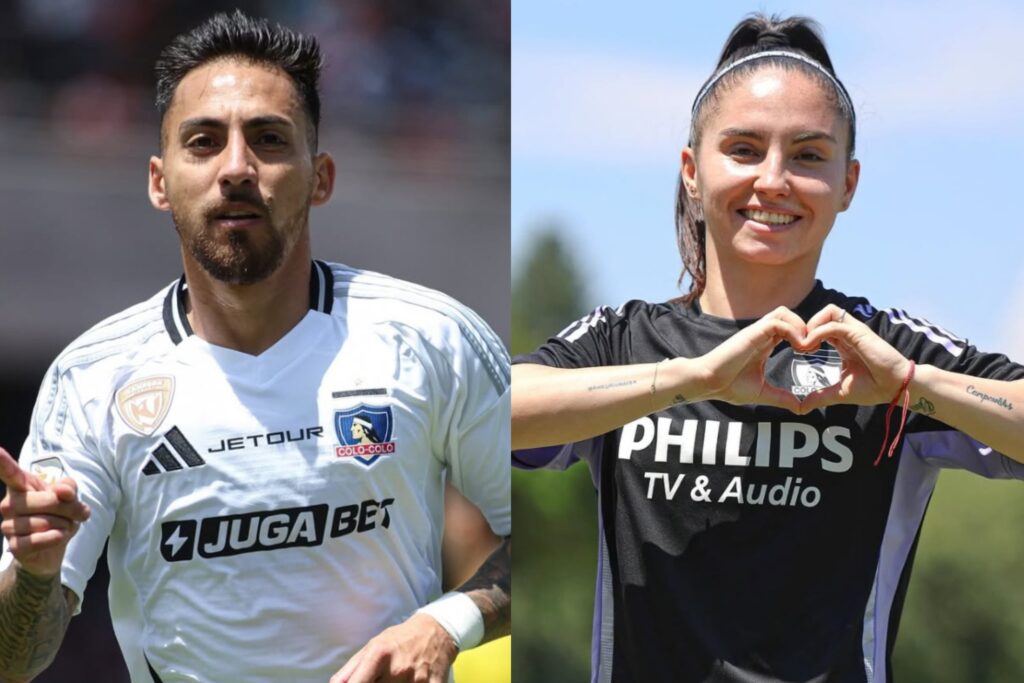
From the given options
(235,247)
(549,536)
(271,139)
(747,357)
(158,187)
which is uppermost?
(271,139)

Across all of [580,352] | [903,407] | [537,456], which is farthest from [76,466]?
[903,407]

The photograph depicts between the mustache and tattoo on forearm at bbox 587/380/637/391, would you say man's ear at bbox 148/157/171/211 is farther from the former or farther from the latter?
tattoo on forearm at bbox 587/380/637/391

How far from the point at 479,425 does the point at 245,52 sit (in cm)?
89

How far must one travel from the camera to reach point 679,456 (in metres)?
2.38

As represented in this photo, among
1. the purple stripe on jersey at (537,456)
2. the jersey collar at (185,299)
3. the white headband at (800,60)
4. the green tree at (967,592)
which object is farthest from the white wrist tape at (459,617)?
the green tree at (967,592)

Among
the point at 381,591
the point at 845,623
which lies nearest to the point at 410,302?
the point at 381,591

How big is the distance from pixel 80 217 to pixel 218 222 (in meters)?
0.35

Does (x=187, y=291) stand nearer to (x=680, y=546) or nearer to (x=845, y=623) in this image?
(x=680, y=546)

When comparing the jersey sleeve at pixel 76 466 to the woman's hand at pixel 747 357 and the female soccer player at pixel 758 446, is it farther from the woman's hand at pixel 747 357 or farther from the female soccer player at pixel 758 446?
the woman's hand at pixel 747 357

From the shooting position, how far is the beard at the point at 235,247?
7.89ft

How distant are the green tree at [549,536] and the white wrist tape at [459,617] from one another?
6.41ft

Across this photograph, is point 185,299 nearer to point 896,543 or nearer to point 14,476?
point 14,476

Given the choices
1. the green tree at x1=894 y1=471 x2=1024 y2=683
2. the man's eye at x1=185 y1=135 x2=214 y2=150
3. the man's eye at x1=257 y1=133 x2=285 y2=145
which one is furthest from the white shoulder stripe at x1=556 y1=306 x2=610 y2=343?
the green tree at x1=894 y1=471 x2=1024 y2=683

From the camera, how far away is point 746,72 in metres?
2.41
